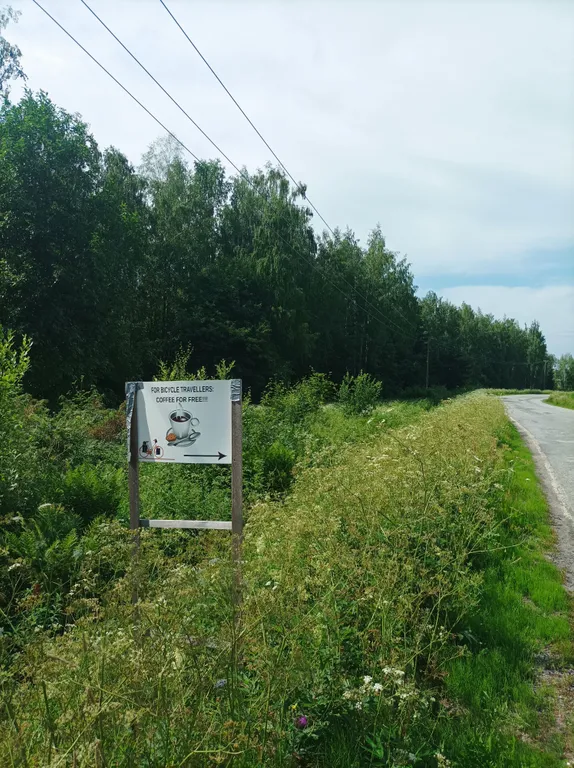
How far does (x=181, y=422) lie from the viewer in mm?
5027

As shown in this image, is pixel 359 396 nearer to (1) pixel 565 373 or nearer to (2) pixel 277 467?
(2) pixel 277 467

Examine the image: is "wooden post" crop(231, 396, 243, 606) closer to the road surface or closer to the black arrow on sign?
the black arrow on sign

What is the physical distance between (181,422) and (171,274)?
36.5m

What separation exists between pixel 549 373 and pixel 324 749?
148 m

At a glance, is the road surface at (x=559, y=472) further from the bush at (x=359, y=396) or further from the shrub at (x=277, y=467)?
the bush at (x=359, y=396)

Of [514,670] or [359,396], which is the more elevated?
[359,396]

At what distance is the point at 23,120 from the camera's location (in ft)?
84.2

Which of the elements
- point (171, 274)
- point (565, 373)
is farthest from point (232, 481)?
point (565, 373)

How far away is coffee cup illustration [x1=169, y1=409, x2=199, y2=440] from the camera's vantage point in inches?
196

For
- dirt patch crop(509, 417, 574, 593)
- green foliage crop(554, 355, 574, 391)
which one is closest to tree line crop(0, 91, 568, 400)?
dirt patch crop(509, 417, 574, 593)

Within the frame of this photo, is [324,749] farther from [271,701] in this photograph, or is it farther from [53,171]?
[53,171]

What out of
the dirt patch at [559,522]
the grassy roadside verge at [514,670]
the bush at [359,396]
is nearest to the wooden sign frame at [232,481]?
the grassy roadside verge at [514,670]

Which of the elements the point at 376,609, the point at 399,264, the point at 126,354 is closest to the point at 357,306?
the point at 399,264

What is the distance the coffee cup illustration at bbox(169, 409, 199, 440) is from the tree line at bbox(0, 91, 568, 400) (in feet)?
64.1
